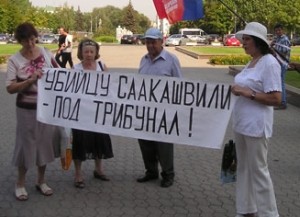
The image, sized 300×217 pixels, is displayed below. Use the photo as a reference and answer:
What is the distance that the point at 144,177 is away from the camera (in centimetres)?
648

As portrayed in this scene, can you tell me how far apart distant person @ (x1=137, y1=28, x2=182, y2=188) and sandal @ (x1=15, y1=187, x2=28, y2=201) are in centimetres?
139

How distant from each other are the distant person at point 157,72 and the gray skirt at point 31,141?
1208 millimetres

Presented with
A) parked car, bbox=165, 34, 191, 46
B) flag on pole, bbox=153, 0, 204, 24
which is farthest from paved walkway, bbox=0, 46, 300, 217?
parked car, bbox=165, 34, 191, 46

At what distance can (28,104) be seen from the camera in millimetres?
5570

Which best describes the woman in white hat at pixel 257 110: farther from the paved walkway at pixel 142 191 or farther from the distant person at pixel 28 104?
the distant person at pixel 28 104

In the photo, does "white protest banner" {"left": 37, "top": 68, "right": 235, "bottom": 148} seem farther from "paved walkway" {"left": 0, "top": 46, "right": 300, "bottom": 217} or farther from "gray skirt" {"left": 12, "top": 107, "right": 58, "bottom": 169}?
"paved walkway" {"left": 0, "top": 46, "right": 300, "bottom": 217}

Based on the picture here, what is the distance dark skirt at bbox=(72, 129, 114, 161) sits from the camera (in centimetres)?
609

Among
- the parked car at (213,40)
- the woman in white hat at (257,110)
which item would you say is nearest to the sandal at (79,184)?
the woman in white hat at (257,110)

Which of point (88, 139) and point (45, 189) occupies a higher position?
point (88, 139)

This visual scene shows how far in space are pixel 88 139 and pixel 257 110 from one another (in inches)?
92.1

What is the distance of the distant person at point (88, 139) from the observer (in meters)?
5.95

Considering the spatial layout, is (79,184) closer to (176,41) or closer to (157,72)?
(157,72)

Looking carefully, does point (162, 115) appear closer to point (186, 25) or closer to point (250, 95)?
point (250, 95)

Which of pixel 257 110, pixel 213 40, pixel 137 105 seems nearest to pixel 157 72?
pixel 137 105
